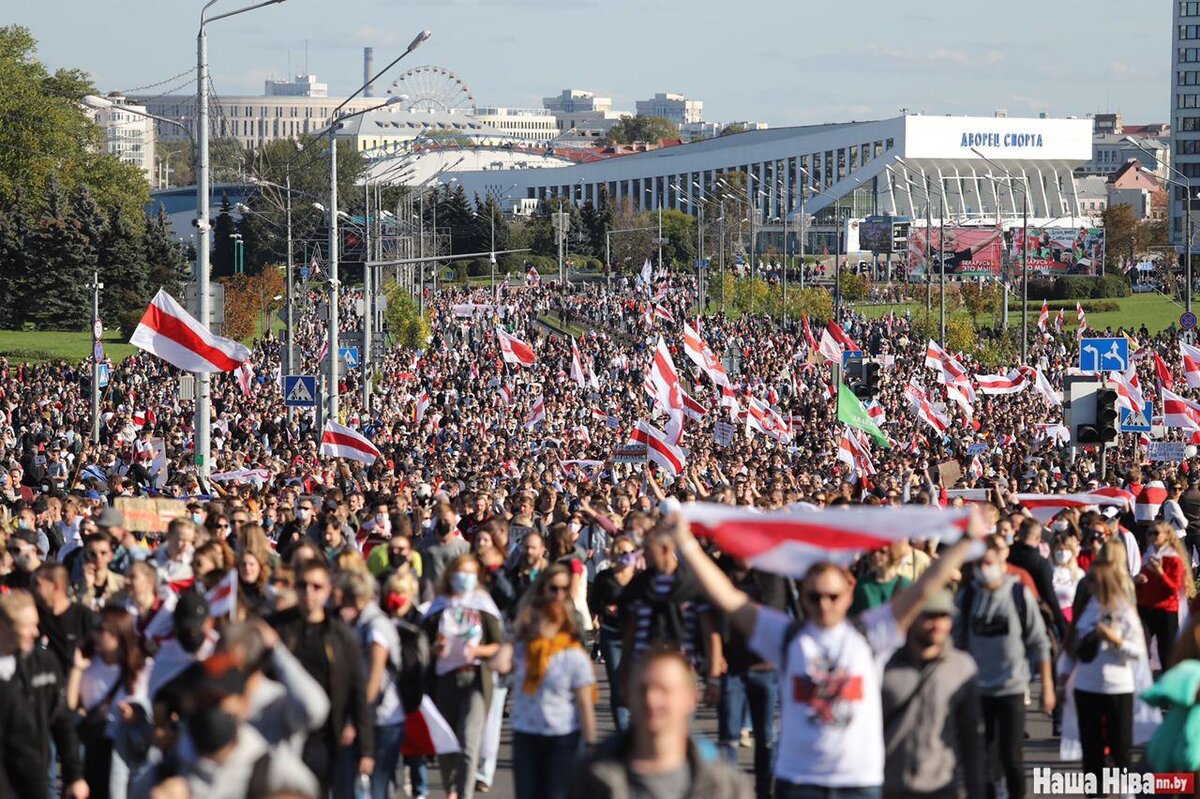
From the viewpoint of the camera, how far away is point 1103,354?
25047 millimetres

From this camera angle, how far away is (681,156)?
534 feet

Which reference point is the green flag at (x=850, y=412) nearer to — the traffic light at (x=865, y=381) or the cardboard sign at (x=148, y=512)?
the traffic light at (x=865, y=381)

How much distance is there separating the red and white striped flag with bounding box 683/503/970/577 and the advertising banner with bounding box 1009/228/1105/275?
344 ft

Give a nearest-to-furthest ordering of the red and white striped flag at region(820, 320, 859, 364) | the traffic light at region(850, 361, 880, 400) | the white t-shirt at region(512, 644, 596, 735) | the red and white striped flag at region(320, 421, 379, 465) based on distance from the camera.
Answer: the white t-shirt at region(512, 644, 596, 735) < the red and white striped flag at region(320, 421, 379, 465) < the traffic light at region(850, 361, 880, 400) < the red and white striped flag at region(820, 320, 859, 364)

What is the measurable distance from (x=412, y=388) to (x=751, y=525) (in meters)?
39.9

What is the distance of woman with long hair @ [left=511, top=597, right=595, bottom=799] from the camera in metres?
8.45

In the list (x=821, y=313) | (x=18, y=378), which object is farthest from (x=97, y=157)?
(x=18, y=378)

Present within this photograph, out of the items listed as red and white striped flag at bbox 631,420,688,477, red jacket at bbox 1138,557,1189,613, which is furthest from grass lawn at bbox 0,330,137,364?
red jacket at bbox 1138,557,1189,613

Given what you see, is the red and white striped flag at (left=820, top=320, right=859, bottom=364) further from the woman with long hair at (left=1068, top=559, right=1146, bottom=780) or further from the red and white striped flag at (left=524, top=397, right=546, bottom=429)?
the woman with long hair at (left=1068, top=559, right=1146, bottom=780)

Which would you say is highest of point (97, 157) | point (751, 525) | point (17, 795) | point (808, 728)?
point (97, 157)

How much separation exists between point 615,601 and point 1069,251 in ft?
340

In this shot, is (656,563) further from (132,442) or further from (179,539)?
(132,442)

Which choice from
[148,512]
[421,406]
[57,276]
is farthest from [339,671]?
[57,276]

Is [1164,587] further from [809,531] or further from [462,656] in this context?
[809,531]
